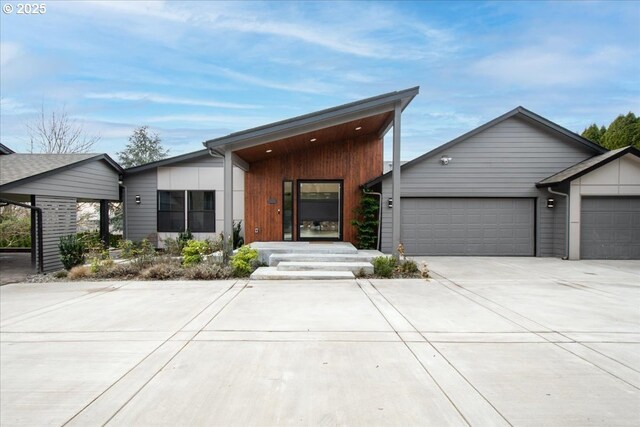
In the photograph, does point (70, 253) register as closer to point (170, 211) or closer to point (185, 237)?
point (185, 237)

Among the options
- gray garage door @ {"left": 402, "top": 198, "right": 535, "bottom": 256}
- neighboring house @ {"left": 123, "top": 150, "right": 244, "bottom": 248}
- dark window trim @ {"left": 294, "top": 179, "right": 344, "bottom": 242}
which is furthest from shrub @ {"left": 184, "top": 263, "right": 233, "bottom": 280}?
gray garage door @ {"left": 402, "top": 198, "right": 535, "bottom": 256}

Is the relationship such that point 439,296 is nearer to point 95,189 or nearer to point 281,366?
point 281,366

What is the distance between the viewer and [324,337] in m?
4.39

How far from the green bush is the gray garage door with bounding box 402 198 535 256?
214 inches

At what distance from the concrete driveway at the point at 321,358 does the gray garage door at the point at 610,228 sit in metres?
5.51

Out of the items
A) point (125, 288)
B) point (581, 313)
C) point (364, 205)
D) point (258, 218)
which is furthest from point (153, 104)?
point (581, 313)

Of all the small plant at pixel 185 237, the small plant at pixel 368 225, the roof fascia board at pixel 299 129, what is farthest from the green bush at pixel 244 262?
the small plant at pixel 185 237

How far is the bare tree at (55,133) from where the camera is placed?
856 inches

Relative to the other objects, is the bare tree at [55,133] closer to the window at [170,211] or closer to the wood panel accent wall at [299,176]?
the window at [170,211]

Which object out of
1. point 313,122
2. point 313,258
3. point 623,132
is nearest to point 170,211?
point 313,258

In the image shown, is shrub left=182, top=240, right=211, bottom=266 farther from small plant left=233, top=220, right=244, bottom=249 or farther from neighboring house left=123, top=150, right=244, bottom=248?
neighboring house left=123, top=150, right=244, bottom=248

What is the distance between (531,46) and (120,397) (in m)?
15.3

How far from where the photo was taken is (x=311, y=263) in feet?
30.1

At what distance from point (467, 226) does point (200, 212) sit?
368 inches
